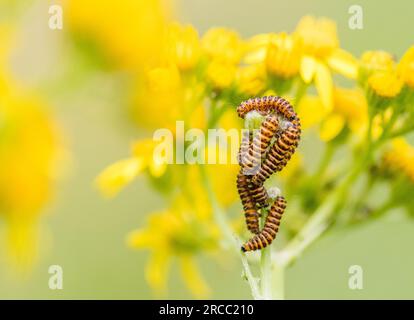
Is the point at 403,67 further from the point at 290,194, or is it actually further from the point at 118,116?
the point at 118,116

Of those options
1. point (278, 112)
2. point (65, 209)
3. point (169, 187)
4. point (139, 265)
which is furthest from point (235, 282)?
Answer: point (278, 112)

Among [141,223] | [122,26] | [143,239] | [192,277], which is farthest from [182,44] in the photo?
[141,223]

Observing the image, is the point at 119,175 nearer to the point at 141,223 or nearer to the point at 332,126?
the point at 332,126

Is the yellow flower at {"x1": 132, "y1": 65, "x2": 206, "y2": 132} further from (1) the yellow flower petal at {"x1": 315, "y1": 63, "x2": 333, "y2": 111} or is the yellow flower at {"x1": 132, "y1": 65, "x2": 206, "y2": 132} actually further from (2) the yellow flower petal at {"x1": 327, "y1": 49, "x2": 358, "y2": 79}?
(2) the yellow flower petal at {"x1": 327, "y1": 49, "x2": 358, "y2": 79}

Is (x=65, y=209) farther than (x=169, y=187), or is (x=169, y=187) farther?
(x=65, y=209)

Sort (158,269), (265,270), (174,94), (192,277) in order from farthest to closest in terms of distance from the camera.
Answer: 1. (192,277)
2. (158,269)
3. (174,94)
4. (265,270)
